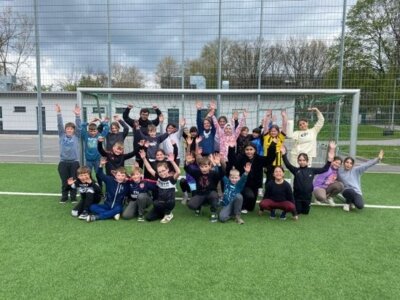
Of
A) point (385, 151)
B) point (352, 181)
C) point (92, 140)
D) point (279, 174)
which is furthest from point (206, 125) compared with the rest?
point (385, 151)

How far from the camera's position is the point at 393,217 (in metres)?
5.10

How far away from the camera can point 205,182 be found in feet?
17.0

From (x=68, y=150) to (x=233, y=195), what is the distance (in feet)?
10.2

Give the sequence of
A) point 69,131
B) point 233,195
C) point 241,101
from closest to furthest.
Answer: point 233,195
point 69,131
point 241,101

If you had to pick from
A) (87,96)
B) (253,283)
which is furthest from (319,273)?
(87,96)

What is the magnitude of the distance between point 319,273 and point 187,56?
24.6 feet

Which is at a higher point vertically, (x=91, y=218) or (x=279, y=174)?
(x=279, y=174)

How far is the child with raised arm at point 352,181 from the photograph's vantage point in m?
5.50

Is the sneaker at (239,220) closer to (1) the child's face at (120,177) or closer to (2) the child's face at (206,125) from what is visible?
(1) the child's face at (120,177)

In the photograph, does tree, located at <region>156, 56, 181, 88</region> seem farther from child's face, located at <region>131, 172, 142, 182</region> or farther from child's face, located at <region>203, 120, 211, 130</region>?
child's face, located at <region>131, 172, 142, 182</region>

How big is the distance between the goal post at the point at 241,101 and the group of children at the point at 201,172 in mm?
513

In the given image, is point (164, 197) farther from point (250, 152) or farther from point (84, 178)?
point (250, 152)

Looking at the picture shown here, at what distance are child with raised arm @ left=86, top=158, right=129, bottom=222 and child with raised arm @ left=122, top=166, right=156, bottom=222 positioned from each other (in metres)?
0.11

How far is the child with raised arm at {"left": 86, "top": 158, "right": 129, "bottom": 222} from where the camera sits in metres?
4.94
